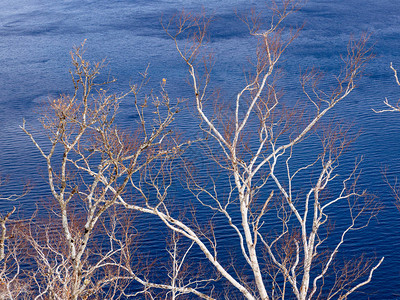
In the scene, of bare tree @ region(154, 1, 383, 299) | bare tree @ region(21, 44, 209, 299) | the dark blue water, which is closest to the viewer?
bare tree @ region(21, 44, 209, 299)

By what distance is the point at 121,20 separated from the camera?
5078 cm

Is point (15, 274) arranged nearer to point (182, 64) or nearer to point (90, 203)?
point (90, 203)

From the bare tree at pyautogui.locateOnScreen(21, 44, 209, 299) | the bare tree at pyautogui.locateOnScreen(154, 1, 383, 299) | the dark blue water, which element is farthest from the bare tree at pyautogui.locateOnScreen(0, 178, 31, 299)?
the dark blue water

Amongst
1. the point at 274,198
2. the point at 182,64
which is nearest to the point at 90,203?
the point at 274,198

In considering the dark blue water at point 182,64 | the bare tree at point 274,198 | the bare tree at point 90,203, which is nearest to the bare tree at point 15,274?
the bare tree at point 90,203

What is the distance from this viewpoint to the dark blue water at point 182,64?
2375 cm

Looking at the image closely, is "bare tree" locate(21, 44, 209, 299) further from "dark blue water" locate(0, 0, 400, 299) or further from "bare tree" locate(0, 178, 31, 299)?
"dark blue water" locate(0, 0, 400, 299)

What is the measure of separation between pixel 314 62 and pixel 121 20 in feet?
77.7

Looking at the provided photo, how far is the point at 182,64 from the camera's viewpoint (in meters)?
39.3

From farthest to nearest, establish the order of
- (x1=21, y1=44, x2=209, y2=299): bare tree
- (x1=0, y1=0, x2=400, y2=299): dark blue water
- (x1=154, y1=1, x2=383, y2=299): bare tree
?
(x1=0, y1=0, x2=400, y2=299): dark blue water, (x1=154, y1=1, x2=383, y2=299): bare tree, (x1=21, y1=44, x2=209, y2=299): bare tree

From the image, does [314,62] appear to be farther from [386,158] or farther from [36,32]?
[36,32]

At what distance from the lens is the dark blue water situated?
935 inches

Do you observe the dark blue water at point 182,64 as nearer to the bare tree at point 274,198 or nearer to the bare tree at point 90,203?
the bare tree at point 274,198

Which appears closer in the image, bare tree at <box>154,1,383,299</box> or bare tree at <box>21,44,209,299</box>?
bare tree at <box>21,44,209,299</box>
